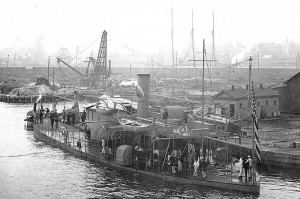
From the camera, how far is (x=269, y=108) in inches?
2163

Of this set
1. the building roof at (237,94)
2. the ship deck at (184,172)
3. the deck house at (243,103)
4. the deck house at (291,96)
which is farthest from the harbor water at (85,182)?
the deck house at (291,96)

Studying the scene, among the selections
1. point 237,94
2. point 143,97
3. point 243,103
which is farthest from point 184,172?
point 237,94

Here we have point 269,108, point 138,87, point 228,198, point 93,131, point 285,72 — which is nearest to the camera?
point 228,198

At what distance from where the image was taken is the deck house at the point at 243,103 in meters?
50.6

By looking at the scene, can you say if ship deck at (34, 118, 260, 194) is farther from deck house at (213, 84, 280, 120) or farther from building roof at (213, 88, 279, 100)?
building roof at (213, 88, 279, 100)

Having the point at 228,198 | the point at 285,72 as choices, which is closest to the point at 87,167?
the point at 228,198

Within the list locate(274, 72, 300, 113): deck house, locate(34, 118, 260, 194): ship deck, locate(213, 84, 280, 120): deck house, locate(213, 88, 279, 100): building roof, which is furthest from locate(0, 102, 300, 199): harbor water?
locate(274, 72, 300, 113): deck house

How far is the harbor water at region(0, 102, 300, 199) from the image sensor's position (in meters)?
27.4

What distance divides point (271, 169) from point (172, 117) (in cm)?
872

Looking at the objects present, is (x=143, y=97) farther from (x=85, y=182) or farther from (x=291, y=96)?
(x=291, y=96)

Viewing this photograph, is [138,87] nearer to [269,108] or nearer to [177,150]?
[177,150]

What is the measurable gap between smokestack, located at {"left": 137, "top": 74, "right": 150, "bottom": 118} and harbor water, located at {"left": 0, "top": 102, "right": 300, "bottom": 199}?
5.94 m

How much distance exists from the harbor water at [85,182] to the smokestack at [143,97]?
5.94 meters

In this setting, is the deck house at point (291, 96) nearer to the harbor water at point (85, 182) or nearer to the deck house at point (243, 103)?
the deck house at point (243, 103)
